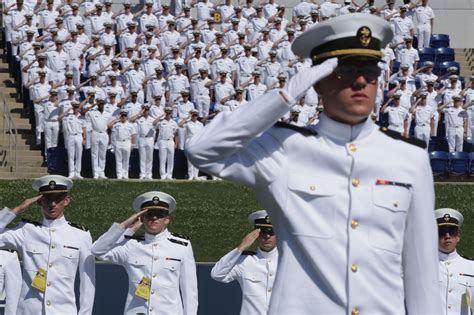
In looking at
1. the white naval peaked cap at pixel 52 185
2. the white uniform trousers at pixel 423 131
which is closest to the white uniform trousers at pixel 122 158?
the white uniform trousers at pixel 423 131

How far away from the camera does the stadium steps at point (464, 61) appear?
29.5 metres

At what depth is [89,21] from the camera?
28984 millimetres

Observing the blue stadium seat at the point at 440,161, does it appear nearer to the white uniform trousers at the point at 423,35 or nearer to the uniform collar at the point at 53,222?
the white uniform trousers at the point at 423,35

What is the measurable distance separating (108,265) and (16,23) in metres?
15.5

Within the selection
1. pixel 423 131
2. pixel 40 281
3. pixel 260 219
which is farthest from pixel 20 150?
pixel 40 281

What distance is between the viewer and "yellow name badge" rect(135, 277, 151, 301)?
36.8ft

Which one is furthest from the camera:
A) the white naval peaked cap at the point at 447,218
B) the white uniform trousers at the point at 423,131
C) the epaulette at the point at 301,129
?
the white uniform trousers at the point at 423,131

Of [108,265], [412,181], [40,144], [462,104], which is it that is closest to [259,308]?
[108,265]

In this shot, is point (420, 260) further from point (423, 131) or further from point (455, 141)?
point (423, 131)

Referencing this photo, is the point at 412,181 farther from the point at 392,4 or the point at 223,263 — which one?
the point at 392,4

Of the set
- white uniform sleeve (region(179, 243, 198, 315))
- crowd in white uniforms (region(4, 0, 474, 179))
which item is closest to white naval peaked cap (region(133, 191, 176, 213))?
white uniform sleeve (region(179, 243, 198, 315))

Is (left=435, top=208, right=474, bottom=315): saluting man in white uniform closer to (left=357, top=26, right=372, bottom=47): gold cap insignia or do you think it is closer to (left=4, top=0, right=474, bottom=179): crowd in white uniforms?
(left=357, top=26, right=372, bottom=47): gold cap insignia

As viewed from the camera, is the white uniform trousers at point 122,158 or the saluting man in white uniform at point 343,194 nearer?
the saluting man in white uniform at point 343,194

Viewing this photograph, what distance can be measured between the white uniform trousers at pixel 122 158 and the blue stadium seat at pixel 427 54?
692 centimetres
